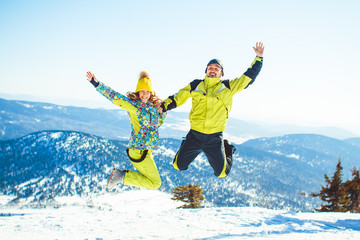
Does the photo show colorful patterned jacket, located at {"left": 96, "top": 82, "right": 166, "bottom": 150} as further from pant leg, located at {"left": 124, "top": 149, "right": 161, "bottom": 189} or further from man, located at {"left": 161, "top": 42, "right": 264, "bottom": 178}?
man, located at {"left": 161, "top": 42, "right": 264, "bottom": 178}

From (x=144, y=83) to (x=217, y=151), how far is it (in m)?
2.80

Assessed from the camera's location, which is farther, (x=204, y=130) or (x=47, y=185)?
(x=47, y=185)

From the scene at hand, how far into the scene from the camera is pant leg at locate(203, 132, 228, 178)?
681cm

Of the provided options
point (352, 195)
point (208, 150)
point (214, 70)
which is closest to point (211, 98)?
point (214, 70)

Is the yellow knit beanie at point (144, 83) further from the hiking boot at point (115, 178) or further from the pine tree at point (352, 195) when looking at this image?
the pine tree at point (352, 195)

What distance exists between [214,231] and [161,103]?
10.6m

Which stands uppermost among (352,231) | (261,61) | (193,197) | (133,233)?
A: (261,61)

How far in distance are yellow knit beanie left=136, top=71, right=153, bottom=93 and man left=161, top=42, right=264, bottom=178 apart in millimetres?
618

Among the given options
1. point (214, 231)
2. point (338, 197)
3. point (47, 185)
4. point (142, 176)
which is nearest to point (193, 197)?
point (338, 197)

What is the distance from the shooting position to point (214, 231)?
14.3 meters

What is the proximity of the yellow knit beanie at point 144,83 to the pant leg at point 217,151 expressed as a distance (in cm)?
218

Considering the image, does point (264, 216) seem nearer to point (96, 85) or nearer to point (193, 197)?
point (96, 85)

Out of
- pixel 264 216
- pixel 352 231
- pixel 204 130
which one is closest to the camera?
pixel 204 130

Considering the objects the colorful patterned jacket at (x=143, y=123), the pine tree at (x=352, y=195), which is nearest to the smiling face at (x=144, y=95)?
the colorful patterned jacket at (x=143, y=123)
